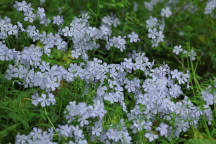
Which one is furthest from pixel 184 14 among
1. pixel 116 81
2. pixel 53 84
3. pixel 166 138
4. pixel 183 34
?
pixel 53 84

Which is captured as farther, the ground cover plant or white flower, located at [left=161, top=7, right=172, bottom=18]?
white flower, located at [left=161, top=7, right=172, bottom=18]

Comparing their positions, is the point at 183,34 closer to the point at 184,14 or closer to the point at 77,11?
the point at 184,14

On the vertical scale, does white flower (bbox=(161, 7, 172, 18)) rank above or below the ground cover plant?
above

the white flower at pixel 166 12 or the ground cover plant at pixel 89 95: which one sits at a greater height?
the white flower at pixel 166 12

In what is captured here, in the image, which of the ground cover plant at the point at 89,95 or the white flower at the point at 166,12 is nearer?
the ground cover plant at the point at 89,95

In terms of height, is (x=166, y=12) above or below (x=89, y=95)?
above

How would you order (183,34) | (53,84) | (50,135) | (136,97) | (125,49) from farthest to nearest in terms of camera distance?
(183,34) < (125,49) < (136,97) < (53,84) < (50,135)

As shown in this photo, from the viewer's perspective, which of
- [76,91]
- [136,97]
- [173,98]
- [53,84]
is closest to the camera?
[53,84]

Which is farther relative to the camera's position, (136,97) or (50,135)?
(136,97)

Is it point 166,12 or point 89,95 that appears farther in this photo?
point 166,12

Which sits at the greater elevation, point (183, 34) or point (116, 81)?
point (183, 34)

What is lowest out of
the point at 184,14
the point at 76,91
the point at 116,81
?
the point at 76,91
